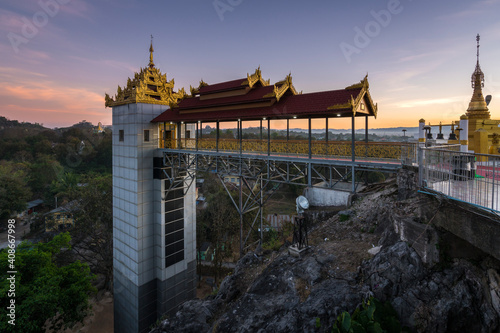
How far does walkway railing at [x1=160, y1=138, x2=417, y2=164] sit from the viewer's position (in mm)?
9459

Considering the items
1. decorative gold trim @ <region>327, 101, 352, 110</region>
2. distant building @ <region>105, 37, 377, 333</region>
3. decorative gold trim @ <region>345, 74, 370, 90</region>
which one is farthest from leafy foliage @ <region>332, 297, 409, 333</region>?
distant building @ <region>105, 37, 377, 333</region>

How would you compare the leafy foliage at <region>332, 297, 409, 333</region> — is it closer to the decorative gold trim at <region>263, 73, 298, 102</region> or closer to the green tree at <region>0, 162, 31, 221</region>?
the decorative gold trim at <region>263, 73, 298, 102</region>

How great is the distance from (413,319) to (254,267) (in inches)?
299

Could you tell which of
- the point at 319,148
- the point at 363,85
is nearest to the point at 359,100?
the point at 363,85

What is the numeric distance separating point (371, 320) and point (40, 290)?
611 inches

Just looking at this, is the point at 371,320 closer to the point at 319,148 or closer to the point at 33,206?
the point at 319,148

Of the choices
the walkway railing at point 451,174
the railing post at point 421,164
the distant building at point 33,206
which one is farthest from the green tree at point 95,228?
the walkway railing at point 451,174

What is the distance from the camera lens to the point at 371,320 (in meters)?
7.27

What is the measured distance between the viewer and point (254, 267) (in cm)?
1346

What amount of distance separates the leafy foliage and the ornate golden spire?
14794 mm

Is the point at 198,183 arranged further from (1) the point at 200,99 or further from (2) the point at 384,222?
(2) the point at 384,222

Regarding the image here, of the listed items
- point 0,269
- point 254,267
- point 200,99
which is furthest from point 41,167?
point 254,267

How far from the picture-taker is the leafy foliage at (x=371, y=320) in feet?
23.0

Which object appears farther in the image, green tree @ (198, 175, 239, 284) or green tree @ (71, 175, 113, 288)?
green tree @ (198, 175, 239, 284)
